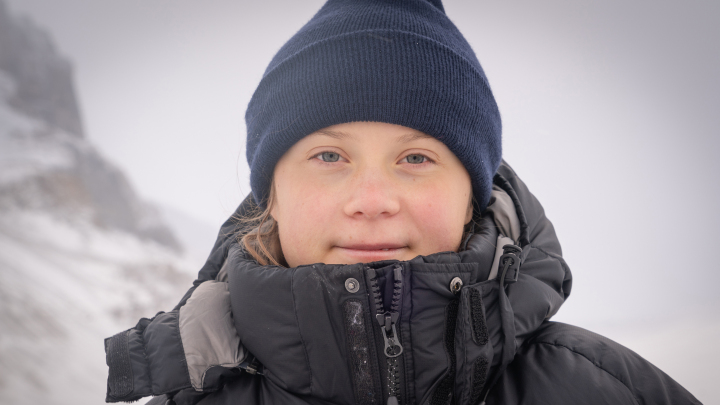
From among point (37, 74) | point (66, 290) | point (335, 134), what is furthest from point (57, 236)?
point (335, 134)

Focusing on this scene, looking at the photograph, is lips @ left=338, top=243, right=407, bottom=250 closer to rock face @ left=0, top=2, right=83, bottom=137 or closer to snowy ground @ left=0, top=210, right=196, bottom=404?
snowy ground @ left=0, top=210, right=196, bottom=404

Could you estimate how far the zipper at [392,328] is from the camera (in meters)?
0.66

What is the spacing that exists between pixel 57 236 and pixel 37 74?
2.08 meters

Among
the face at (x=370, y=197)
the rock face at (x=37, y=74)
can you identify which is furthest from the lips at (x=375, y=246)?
the rock face at (x=37, y=74)

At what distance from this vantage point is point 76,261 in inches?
101

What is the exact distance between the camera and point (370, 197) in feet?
2.48

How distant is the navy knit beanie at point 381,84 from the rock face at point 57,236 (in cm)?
174

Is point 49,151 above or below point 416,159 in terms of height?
above

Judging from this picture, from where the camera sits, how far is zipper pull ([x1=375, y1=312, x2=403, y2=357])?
66cm

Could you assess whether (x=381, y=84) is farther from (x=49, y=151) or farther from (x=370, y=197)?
(x=49, y=151)

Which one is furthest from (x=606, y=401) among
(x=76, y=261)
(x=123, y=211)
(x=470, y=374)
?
(x=123, y=211)

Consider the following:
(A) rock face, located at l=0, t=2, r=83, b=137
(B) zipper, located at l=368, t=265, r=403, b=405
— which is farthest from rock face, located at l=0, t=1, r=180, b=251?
(B) zipper, located at l=368, t=265, r=403, b=405

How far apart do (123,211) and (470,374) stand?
335 cm

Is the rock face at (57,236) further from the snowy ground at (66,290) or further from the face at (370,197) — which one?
the face at (370,197)
